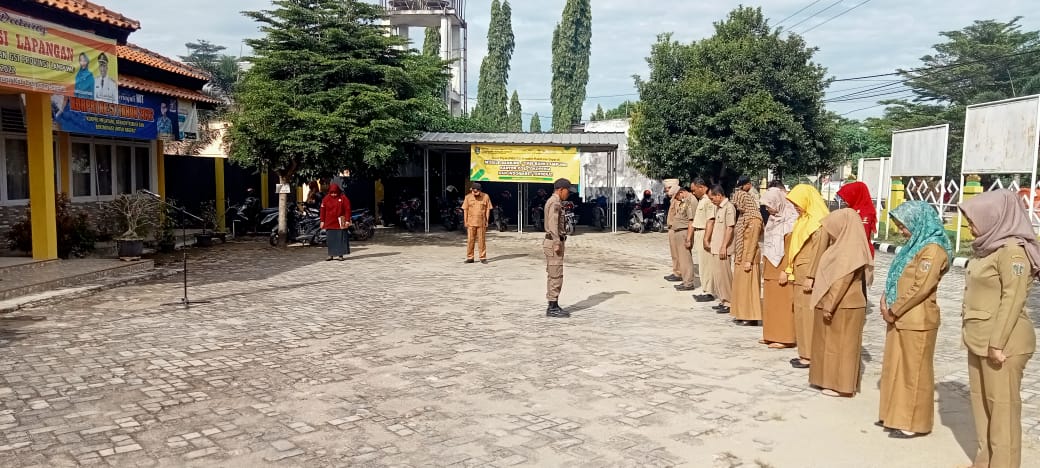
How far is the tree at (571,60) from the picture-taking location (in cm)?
5638

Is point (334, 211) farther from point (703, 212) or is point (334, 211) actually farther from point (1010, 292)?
point (1010, 292)

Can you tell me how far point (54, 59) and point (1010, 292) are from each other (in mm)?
11677

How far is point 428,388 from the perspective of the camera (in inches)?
221

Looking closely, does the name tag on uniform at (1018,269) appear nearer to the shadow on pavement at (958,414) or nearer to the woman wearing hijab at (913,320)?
the woman wearing hijab at (913,320)

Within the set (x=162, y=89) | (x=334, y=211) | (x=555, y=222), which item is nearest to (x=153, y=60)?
(x=162, y=89)

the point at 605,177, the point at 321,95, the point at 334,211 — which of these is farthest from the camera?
the point at 605,177

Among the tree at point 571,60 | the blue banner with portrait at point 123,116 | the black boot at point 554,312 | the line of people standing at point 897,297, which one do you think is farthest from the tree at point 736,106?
the tree at point 571,60

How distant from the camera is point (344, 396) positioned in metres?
5.39

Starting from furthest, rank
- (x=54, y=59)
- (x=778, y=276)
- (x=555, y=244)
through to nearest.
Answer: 1. (x=54, y=59)
2. (x=555, y=244)
3. (x=778, y=276)

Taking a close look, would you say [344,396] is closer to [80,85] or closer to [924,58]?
[80,85]

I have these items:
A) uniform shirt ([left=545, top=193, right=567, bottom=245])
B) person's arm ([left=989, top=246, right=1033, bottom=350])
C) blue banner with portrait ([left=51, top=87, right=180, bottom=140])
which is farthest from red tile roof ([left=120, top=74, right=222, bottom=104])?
person's arm ([left=989, top=246, right=1033, bottom=350])

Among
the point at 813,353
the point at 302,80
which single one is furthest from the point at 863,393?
the point at 302,80

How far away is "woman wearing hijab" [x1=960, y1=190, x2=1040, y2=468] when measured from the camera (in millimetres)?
3717

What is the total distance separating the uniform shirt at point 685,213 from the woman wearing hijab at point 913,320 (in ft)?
20.5
